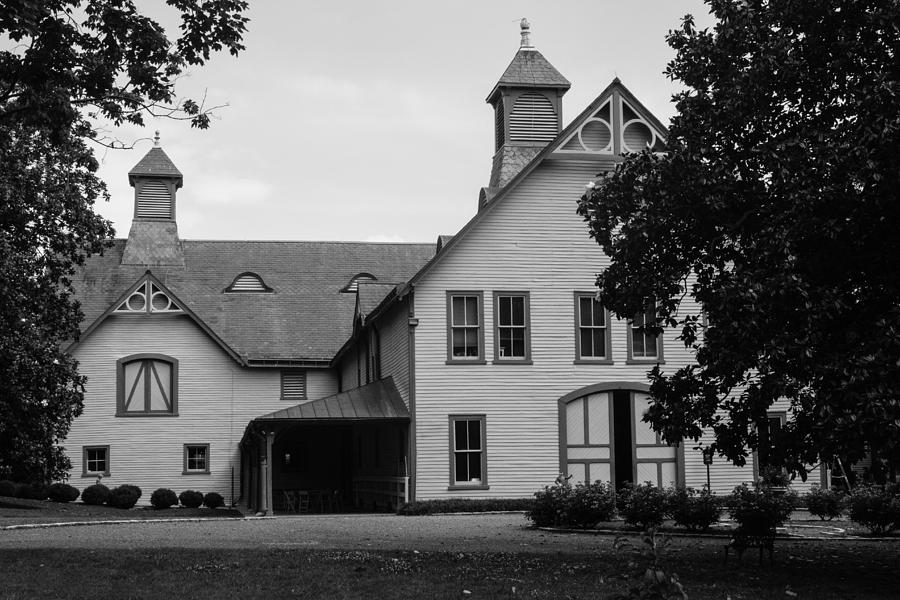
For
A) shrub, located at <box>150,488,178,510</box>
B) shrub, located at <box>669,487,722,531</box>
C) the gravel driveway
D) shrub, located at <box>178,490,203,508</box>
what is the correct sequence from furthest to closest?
shrub, located at <box>178,490,203,508</box> < shrub, located at <box>150,488,178,510</box> < shrub, located at <box>669,487,722,531</box> < the gravel driveway

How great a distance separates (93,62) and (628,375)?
18883mm

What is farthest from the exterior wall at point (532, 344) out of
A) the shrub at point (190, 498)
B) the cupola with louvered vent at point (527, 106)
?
the shrub at point (190, 498)

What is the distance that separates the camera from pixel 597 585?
1366 cm

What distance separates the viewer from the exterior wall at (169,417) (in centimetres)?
3944

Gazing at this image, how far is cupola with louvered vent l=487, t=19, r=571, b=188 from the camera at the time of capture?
3731 centimetres

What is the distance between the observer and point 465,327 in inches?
1240

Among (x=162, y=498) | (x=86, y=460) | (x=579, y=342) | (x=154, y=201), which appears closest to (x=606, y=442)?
(x=579, y=342)

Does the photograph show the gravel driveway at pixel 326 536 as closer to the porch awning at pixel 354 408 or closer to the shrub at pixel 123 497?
the porch awning at pixel 354 408

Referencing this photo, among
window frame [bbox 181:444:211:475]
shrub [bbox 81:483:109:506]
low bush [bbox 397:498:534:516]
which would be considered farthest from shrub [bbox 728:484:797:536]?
window frame [bbox 181:444:211:475]

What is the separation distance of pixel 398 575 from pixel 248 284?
31272 millimetres

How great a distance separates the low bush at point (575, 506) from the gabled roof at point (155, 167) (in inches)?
1167

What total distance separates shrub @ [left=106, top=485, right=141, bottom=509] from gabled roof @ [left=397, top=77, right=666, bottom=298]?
12.9 meters

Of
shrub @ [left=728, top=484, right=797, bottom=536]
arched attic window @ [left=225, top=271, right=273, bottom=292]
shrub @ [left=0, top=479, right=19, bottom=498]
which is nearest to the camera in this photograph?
shrub @ [left=728, top=484, right=797, bottom=536]

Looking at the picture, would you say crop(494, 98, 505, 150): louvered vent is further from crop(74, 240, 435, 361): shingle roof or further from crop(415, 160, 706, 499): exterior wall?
crop(74, 240, 435, 361): shingle roof
